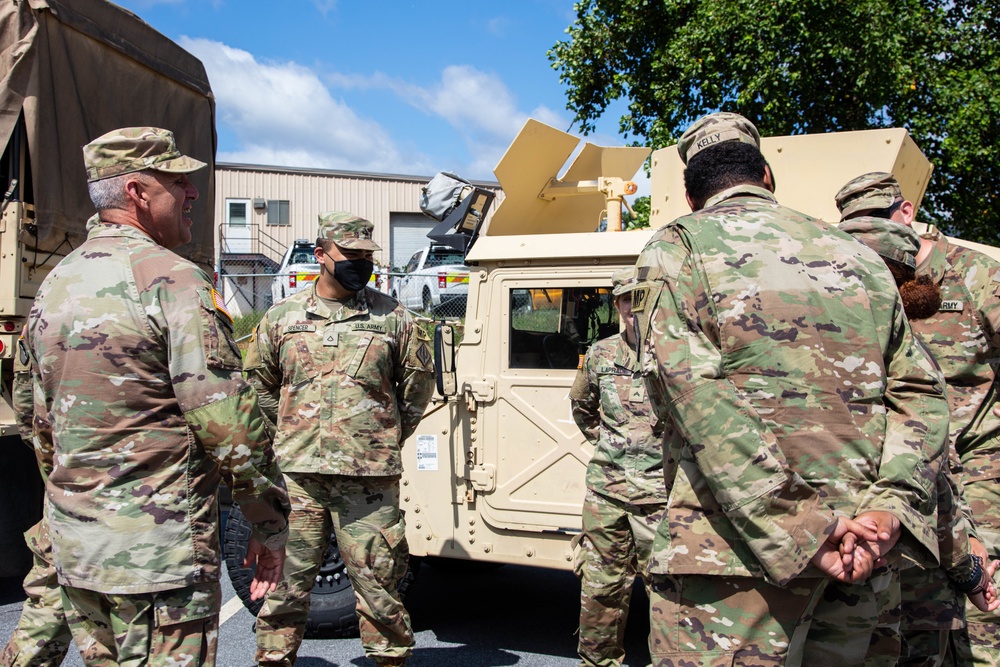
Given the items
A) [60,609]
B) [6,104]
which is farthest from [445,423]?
[6,104]

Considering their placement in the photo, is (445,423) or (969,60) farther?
(969,60)

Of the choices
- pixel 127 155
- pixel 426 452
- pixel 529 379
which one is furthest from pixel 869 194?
pixel 426 452

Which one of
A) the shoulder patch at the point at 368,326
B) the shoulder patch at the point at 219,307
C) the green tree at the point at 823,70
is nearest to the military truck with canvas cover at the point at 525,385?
the shoulder patch at the point at 368,326

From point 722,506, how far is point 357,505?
7.48 feet

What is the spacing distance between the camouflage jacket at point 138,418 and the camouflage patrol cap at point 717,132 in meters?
1.34

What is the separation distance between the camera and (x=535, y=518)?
4328mm

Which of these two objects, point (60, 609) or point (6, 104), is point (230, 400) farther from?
point (6, 104)

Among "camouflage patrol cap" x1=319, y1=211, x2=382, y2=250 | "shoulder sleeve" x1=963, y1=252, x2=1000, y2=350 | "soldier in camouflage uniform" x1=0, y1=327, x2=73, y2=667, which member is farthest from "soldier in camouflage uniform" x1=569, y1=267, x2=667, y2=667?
"soldier in camouflage uniform" x1=0, y1=327, x2=73, y2=667

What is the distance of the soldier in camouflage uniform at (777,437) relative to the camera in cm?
193

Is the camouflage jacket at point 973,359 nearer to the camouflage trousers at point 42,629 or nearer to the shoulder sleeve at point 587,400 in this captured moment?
the shoulder sleeve at point 587,400

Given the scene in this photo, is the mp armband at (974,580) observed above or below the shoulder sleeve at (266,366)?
below

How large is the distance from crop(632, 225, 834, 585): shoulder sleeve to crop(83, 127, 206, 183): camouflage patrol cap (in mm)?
1374

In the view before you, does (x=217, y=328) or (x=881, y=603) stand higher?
(x=217, y=328)

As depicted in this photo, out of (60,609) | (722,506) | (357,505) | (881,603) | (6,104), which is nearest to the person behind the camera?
(722,506)
